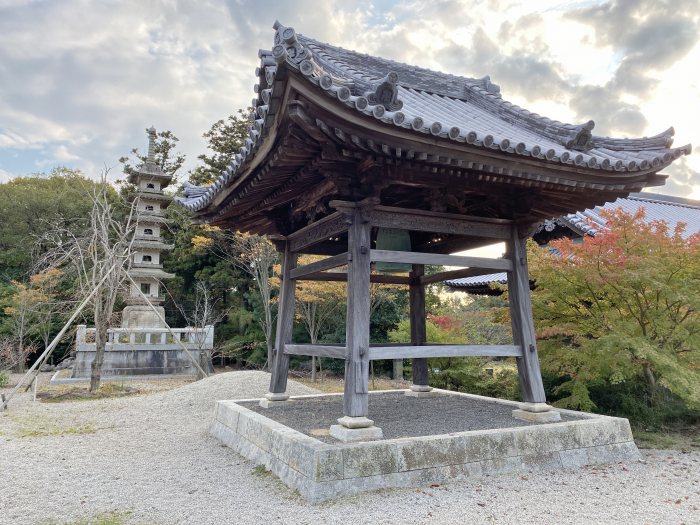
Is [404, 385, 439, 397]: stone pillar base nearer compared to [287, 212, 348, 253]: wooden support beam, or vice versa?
[287, 212, 348, 253]: wooden support beam

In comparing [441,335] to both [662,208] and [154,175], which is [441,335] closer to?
[662,208]

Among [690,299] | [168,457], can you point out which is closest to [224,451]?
[168,457]

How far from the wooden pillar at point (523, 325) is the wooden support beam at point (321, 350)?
2149mm

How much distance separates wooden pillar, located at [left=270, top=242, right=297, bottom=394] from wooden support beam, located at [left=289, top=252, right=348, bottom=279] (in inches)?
6.6

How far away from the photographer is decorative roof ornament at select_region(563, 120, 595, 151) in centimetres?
498

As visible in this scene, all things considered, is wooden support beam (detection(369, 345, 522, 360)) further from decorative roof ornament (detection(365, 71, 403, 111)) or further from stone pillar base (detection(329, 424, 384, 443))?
decorative roof ornament (detection(365, 71, 403, 111))

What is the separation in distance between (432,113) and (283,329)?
3.35m

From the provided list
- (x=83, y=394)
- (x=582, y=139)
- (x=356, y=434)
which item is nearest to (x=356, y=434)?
(x=356, y=434)

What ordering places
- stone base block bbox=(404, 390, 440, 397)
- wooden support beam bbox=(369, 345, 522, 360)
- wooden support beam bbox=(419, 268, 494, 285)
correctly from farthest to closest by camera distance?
stone base block bbox=(404, 390, 440, 397), wooden support beam bbox=(419, 268, 494, 285), wooden support beam bbox=(369, 345, 522, 360)

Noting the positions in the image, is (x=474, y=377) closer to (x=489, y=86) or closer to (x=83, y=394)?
(x=489, y=86)

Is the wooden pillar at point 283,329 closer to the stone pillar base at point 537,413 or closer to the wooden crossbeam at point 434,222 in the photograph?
the wooden crossbeam at point 434,222

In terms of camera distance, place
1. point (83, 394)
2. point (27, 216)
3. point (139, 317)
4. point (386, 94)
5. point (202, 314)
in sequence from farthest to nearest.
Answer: point (27, 216) → point (202, 314) → point (139, 317) → point (83, 394) → point (386, 94)

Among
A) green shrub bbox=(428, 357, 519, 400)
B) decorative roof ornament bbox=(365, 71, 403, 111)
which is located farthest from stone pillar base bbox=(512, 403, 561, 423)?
decorative roof ornament bbox=(365, 71, 403, 111)

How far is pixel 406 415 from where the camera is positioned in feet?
19.3
